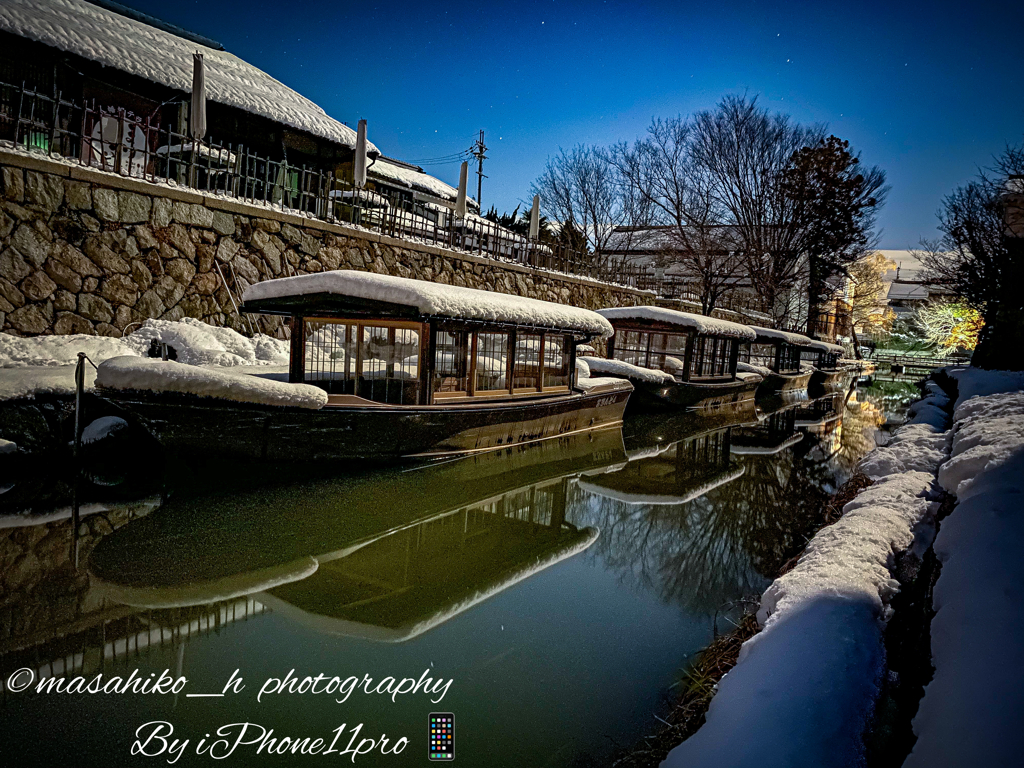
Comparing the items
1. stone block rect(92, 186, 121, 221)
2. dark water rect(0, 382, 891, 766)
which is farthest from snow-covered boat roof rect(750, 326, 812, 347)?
stone block rect(92, 186, 121, 221)

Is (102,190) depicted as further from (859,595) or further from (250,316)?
(859,595)

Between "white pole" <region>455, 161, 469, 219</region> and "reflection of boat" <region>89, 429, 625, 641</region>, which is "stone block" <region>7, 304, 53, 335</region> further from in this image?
"white pole" <region>455, 161, 469, 219</region>

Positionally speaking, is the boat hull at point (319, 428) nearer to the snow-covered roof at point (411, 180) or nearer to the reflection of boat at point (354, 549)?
the reflection of boat at point (354, 549)

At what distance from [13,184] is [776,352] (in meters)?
25.0

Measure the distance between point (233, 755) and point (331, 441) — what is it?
5.21 m

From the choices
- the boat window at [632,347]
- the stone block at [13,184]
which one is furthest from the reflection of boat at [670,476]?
the stone block at [13,184]

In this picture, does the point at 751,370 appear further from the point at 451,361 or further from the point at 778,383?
the point at 451,361

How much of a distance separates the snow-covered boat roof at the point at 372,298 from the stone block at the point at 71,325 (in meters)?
3.52

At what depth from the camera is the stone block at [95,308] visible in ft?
34.8

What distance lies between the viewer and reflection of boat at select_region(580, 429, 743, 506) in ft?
28.3

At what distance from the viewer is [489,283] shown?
19219 millimetres

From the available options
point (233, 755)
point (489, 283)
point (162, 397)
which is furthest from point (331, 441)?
point (489, 283)

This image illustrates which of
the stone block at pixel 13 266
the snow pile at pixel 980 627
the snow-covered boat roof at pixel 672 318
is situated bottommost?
the snow pile at pixel 980 627

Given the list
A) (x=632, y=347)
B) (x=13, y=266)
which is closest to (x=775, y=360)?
(x=632, y=347)
